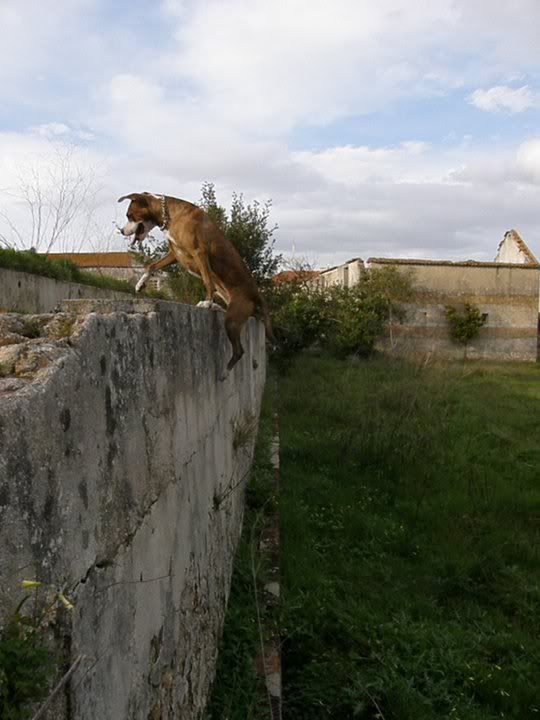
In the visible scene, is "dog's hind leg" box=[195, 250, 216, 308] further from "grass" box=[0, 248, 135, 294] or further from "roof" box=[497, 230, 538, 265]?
"roof" box=[497, 230, 538, 265]

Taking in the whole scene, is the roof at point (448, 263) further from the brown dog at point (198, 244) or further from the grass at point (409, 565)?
the brown dog at point (198, 244)

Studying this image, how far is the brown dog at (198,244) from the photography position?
13.0ft

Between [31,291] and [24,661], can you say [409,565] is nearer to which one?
[31,291]

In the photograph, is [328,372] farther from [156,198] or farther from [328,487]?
[156,198]

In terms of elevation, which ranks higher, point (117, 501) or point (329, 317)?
point (329, 317)

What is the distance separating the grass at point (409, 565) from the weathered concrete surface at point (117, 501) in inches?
47.9

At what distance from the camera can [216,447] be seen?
11.2ft

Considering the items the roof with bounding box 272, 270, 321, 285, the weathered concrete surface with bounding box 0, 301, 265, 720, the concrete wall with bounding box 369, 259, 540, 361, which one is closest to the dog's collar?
the weathered concrete surface with bounding box 0, 301, 265, 720

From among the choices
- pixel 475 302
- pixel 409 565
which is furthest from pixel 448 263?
pixel 409 565

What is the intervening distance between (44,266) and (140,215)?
1.38 metres

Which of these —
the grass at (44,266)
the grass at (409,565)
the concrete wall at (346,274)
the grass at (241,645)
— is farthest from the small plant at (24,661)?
the concrete wall at (346,274)

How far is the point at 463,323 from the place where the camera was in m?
20.8

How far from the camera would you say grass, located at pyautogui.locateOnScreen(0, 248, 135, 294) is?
448 cm

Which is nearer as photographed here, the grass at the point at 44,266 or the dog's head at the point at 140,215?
the dog's head at the point at 140,215
